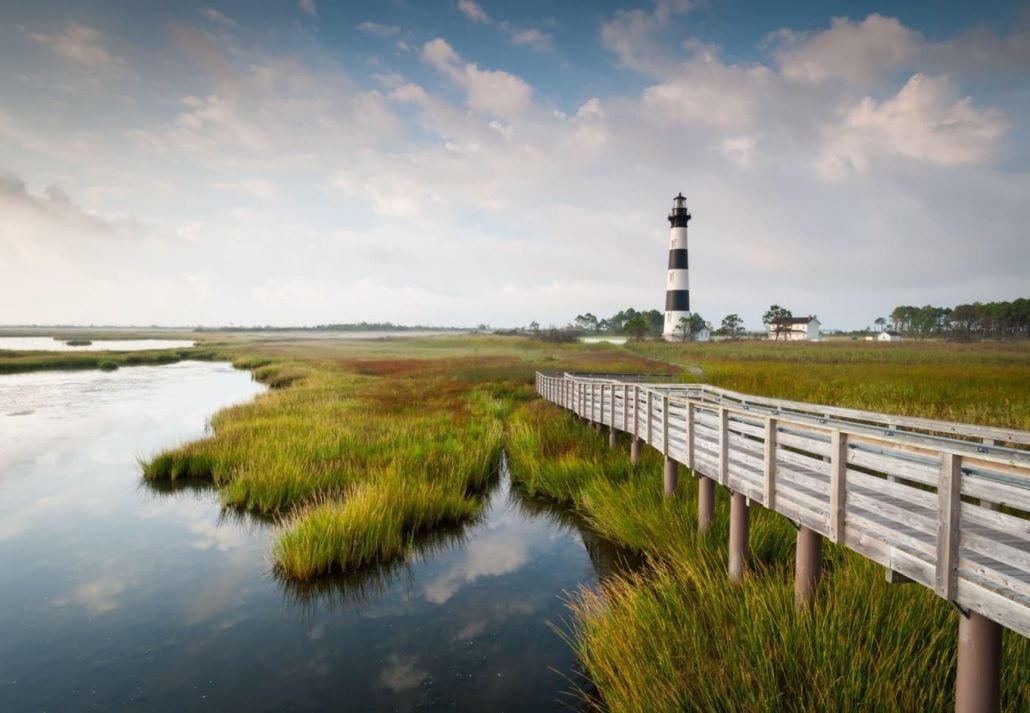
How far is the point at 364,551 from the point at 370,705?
349 cm

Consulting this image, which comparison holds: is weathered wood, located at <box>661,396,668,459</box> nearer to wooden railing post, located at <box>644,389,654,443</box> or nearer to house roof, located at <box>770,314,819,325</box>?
wooden railing post, located at <box>644,389,654,443</box>

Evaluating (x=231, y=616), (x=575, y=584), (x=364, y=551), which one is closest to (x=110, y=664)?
(x=231, y=616)

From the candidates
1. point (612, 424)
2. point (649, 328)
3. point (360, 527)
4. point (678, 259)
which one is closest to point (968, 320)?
point (649, 328)

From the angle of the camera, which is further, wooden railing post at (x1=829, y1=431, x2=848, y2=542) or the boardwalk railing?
wooden railing post at (x1=829, y1=431, x2=848, y2=542)

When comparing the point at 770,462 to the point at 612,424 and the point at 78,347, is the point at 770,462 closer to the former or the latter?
the point at 612,424

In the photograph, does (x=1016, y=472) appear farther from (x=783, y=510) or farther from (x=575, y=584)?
(x=575, y=584)

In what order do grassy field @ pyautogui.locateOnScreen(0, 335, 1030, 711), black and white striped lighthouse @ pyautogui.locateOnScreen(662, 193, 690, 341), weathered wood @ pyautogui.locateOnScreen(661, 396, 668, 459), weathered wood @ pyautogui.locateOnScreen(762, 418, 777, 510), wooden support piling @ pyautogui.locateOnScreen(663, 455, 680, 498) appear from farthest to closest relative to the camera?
black and white striped lighthouse @ pyautogui.locateOnScreen(662, 193, 690, 341) → wooden support piling @ pyautogui.locateOnScreen(663, 455, 680, 498) → weathered wood @ pyautogui.locateOnScreen(661, 396, 668, 459) → weathered wood @ pyautogui.locateOnScreen(762, 418, 777, 510) → grassy field @ pyautogui.locateOnScreen(0, 335, 1030, 711)

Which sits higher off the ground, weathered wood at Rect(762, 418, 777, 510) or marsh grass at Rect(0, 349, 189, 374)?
weathered wood at Rect(762, 418, 777, 510)

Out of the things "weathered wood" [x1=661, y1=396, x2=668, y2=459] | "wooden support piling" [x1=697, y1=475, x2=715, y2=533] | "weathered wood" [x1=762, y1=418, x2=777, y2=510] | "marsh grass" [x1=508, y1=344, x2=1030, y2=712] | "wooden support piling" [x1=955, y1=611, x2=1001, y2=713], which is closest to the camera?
"wooden support piling" [x1=955, y1=611, x2=1001, y2=713]

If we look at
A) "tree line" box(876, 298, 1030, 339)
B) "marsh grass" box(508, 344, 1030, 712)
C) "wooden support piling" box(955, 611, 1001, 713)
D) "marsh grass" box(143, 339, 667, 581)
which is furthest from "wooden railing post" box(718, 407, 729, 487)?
"tree line" box(876, 298, 1030, 339)

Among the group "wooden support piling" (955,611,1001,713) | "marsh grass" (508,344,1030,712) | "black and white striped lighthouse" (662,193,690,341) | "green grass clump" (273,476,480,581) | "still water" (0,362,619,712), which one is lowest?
"still water" (0,362,619,712)

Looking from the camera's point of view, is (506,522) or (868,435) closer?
(868,435)

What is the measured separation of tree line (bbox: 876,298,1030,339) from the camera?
98688 mm

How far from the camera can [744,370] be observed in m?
32.4
